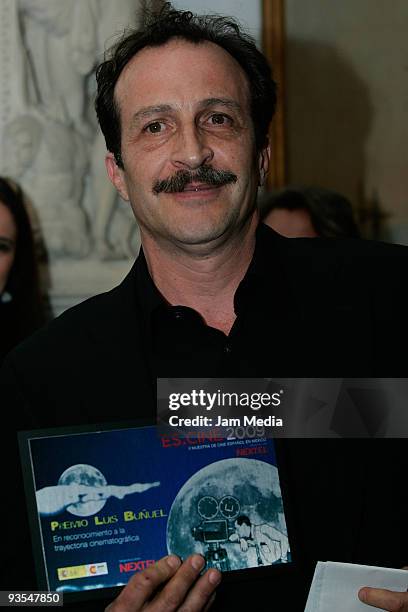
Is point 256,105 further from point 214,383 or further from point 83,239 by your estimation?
point 83,239

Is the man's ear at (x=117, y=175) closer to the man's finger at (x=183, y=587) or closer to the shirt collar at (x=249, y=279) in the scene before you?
the shirt collar at (x=249, y=279)

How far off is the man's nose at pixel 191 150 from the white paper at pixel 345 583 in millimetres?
700

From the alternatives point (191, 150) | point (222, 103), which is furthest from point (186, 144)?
point (222, 103)

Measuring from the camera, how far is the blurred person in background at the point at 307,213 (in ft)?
9.36

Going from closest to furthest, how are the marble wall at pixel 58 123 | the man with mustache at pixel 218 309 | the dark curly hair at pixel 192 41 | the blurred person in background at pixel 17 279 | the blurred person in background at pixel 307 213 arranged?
the man with mustache at pixel 218 309 < the dark curly hair at pixel 192 41 < the blurred person in background at pixel 17 279 < the blurred person in background at pixel 307 213 < the marble wall at pixel 58 123

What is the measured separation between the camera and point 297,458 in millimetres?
1455

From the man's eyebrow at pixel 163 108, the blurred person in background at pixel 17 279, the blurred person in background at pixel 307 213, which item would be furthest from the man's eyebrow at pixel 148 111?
the blurred person in background at pixel 307 213

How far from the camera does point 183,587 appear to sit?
130cm

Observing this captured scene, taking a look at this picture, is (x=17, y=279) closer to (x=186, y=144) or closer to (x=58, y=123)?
(x=58, y=123)

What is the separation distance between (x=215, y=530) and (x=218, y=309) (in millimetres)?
431

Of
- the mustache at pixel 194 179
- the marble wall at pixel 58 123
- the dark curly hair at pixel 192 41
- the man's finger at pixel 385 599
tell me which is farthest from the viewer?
the marble wall at pixel 58 123

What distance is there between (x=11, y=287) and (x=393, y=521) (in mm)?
1625

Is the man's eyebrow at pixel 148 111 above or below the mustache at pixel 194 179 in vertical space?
above

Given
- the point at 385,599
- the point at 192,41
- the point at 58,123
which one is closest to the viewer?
the point at 385,599
